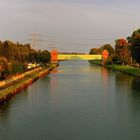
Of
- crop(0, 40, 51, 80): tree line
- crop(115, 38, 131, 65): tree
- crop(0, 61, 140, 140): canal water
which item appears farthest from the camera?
crop(115, 38, 131, 65): tree

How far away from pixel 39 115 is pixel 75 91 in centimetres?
913

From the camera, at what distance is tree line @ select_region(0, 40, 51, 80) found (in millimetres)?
25256

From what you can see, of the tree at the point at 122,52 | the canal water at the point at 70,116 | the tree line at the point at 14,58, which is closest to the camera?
the canal water at the point at 70,116

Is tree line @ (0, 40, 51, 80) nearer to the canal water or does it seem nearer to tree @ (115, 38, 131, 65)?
the canal water

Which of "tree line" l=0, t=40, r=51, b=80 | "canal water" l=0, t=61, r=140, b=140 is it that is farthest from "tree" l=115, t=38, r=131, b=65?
"canal water" l=0, t=61, r=140, b=140

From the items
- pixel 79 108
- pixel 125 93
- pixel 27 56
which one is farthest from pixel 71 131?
pixel 27 56

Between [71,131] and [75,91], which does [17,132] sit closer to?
[71,131]

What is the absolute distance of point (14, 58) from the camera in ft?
160

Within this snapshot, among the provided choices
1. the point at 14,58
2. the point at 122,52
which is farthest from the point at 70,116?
the point at 122,52

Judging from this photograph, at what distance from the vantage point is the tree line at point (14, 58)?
25256 millimetres

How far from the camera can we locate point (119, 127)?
14.1 meters

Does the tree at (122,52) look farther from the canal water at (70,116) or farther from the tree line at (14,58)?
the canal water at (70,116)

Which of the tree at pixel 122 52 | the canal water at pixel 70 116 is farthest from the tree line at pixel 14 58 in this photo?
the tree at pixel 122 52

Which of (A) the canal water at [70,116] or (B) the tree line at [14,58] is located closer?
(A) the canal water at [70,116]
